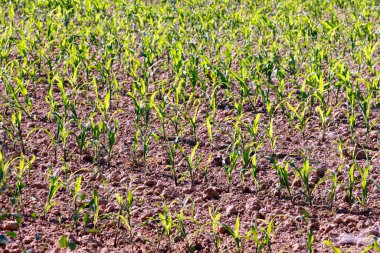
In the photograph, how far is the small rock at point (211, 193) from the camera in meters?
3.84

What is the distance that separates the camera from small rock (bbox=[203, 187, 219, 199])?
3.84 m

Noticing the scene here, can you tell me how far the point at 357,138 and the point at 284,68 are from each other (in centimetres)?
119

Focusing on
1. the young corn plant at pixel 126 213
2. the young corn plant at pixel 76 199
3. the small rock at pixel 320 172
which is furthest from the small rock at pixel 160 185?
the small rock at pixel 320 172

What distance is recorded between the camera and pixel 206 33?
6.32 m

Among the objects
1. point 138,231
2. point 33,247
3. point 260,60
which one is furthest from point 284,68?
point 33,247

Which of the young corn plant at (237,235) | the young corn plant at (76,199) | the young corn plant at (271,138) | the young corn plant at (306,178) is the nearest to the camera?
the young corn plant at (237,235)

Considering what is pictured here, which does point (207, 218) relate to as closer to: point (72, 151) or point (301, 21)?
point (72, 151)

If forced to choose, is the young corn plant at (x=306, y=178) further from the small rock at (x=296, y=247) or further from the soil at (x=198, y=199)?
the small rock at (x=296, y=247)

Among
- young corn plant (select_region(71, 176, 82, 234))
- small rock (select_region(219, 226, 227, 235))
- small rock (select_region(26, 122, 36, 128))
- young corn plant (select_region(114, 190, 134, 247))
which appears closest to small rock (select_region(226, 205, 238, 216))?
small rock (select_region(219, 226, 227, 235))

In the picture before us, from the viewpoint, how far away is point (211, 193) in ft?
12.6

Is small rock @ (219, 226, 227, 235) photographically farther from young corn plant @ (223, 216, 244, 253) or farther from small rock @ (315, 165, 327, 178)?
small rock @ (315, 165, 327, 178)

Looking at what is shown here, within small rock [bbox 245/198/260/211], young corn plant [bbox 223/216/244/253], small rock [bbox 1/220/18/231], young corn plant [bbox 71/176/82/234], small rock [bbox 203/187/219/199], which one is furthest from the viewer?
small rock [bbox 203/187/219/199]

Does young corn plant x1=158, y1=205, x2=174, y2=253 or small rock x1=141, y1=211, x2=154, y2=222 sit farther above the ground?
young corn plant x1=158, y1=205, x2=174, y2=253

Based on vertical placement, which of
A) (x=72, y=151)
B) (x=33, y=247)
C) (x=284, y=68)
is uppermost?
(x=284, y=68)
